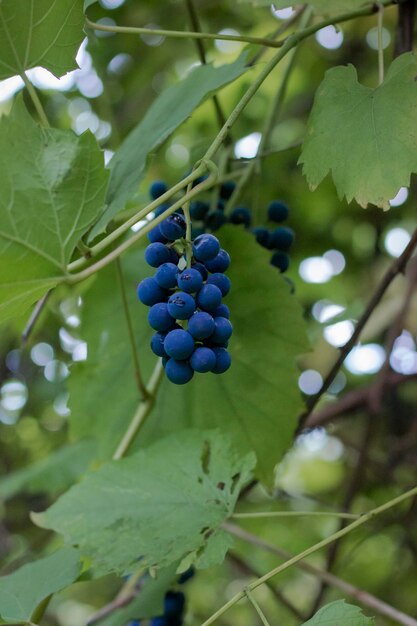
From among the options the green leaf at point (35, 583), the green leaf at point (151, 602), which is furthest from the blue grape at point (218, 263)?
the green leaf at point (151, 602)

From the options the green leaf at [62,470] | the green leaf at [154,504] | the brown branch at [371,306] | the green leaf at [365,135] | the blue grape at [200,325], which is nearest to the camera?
the blue grape at [200,325]

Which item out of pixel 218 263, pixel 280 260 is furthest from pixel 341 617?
pixel 280 260

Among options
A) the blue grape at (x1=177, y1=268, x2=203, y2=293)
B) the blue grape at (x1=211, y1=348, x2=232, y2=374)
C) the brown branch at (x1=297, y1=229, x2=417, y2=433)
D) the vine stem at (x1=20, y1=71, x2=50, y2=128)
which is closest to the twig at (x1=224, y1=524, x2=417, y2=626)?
the brown branch at (x1=297, y1=229, x2=417, y2=433)

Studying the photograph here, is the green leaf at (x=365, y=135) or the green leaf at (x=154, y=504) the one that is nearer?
the green leaf at (x=365, y=135)

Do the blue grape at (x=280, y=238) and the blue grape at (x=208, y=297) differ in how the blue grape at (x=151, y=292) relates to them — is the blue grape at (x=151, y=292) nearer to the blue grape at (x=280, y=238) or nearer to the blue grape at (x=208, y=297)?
the blue grape at (x=208, y=297)

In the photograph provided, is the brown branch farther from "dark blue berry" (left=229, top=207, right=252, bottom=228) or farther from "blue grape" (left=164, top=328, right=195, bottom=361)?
"blue grape" (left=164, top=328, right=195, bottom=361)

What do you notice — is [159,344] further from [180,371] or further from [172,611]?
[172,611]
